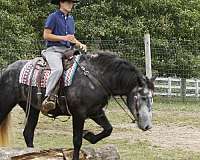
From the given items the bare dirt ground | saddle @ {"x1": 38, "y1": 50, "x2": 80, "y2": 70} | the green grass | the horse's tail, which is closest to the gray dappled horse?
saddle @ {"x1": 38, "y1": 50, "x2": 80, "y2": 70}

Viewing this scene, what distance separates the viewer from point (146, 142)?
395 inches

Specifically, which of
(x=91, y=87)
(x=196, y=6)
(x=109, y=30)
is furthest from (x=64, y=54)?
(x=196, y=6)

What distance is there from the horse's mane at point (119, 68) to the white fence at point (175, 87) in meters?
10.6

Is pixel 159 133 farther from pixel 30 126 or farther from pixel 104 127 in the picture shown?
pixel 104 127

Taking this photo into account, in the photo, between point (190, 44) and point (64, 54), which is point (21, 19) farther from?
→ point (64, 54)

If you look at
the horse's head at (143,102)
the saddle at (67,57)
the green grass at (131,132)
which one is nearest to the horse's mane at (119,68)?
the horse's head at (143,102)

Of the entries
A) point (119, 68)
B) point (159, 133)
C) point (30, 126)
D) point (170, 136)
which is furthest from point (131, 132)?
point (119, 68)

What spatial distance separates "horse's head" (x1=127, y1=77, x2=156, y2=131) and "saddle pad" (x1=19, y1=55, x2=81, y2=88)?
0.95 m

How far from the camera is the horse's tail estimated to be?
7327 millimetres

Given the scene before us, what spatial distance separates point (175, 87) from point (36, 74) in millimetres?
11513

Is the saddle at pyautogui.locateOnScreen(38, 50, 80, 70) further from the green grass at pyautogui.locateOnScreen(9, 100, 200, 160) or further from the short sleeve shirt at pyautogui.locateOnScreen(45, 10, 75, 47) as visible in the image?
the green grass at pyautogui.locateOnScreen(9, 100, 200, 160)

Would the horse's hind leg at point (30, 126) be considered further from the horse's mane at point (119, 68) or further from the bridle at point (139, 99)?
the bridle at point (139, 99)

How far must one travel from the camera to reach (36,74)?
7.15 m

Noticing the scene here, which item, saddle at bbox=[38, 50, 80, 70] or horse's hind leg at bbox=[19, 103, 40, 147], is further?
horse's hind leg at bbox=[19, 103, 40, 147]
